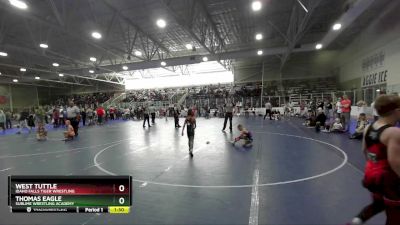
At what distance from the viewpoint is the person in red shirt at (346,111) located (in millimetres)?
10812

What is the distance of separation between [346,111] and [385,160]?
1010 cm

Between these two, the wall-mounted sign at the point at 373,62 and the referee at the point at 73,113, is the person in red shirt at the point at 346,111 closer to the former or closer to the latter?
the wall-mounted sign at the point at 373,62

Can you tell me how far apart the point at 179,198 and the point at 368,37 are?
62.9ft

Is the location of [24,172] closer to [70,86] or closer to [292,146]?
[292,146]

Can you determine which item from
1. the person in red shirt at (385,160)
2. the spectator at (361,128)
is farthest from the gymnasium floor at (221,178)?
the person in red shirt at (385,160)

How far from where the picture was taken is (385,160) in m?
2.10

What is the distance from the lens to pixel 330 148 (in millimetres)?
7781

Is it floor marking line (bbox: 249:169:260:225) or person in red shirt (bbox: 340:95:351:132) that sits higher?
person in red shirt (bbox: 340:95:351:132)

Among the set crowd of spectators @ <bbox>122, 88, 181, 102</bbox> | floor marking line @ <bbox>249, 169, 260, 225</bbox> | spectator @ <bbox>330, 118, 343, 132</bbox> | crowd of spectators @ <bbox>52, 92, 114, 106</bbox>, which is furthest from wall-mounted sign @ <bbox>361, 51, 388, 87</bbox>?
crowd of spectators @ <bbox>52, 92, 114, 106</bbox>

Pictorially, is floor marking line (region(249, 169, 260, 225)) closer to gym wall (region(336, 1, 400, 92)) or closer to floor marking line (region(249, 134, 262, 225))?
floor marking line (region(249, 134, 262, 225))

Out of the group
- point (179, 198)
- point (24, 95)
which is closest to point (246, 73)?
point (179, 198)
